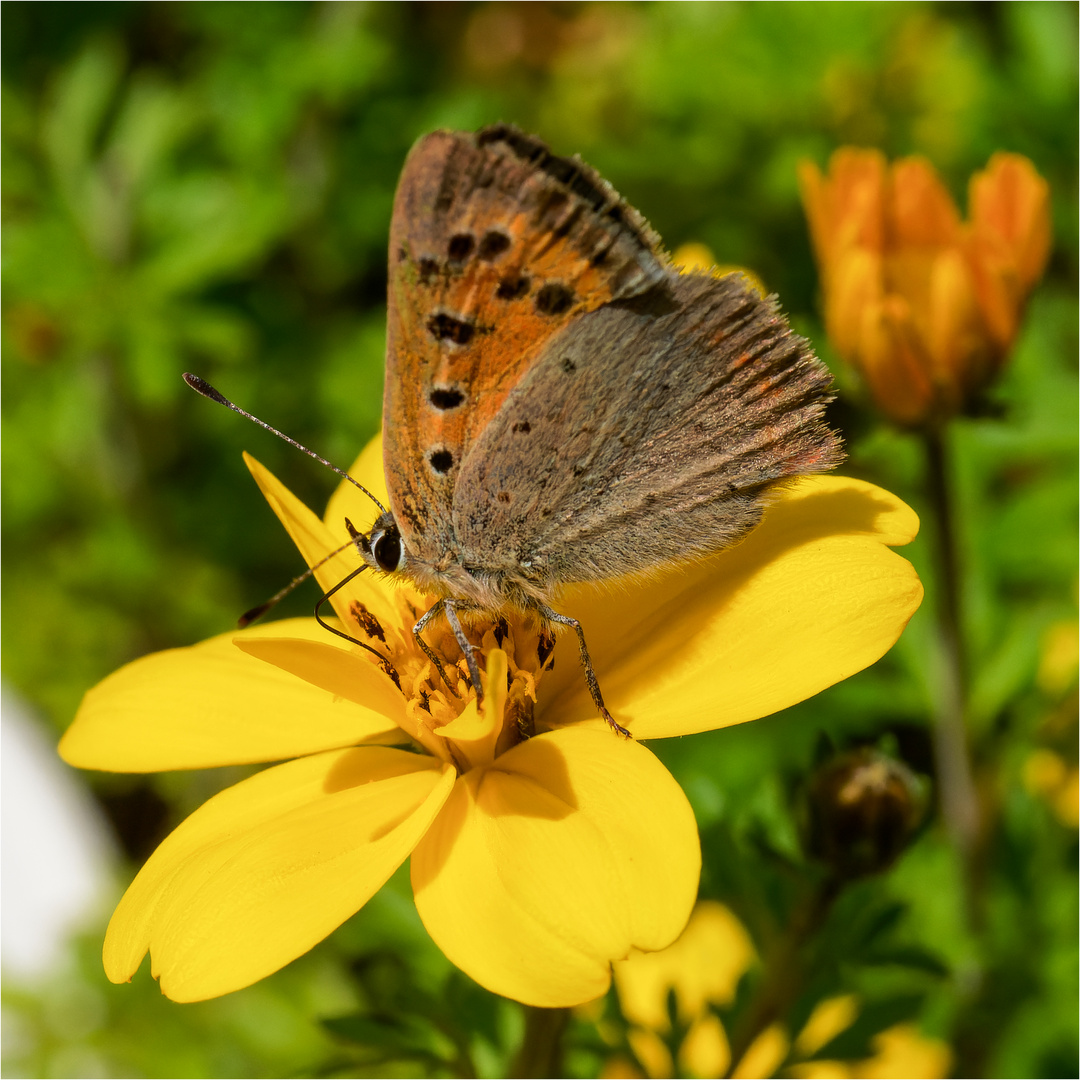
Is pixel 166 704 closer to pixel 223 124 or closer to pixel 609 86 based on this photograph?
pixel 223 124

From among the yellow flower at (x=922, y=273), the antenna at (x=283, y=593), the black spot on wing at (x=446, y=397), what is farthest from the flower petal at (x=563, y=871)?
the yellow flower at (x=922, y=273)

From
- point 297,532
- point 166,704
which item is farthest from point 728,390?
point 166,704

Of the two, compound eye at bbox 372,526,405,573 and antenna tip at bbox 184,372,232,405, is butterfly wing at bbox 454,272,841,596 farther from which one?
antenna tip at bbox 184,372,232,405

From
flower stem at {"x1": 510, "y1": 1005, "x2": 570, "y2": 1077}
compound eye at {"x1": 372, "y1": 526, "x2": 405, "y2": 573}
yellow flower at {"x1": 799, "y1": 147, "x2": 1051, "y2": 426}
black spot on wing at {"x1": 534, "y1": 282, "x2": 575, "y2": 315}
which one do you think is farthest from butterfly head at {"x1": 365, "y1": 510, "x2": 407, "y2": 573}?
yellow flower at {"x1": 799, "y1": 147, "x2": 1051, "y2": 426}

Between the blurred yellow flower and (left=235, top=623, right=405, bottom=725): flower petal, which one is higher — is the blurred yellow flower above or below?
below

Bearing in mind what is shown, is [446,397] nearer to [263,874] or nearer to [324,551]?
[324,551]
